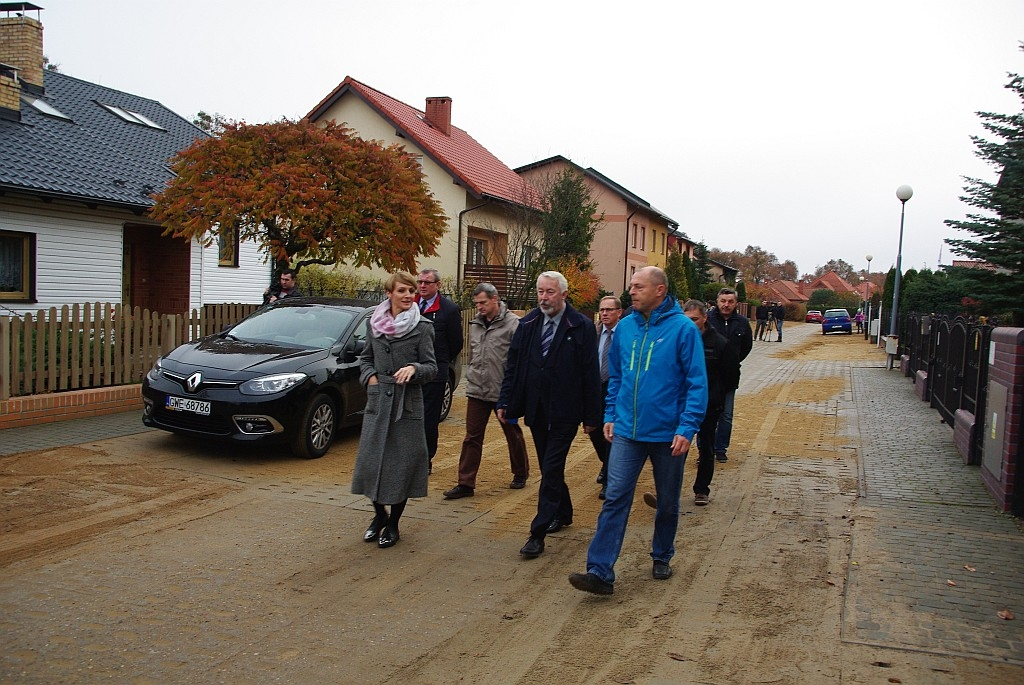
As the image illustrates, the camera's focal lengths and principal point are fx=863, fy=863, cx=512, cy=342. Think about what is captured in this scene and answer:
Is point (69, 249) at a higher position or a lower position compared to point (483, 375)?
higher

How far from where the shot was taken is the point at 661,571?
5430 millimetres

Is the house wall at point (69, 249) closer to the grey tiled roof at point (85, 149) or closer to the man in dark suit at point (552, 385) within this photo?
the grey tiled roof at point (85, 149)

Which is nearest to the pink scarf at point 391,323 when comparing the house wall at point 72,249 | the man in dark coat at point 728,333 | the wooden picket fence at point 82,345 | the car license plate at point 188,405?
the car license plate at point 188,405

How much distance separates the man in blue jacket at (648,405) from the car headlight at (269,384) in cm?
431

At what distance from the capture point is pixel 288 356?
29.4 ft

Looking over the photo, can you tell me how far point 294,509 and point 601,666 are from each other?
3.52 meters

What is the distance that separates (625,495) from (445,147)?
2808 cm

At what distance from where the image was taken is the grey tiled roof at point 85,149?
1742 centimetres

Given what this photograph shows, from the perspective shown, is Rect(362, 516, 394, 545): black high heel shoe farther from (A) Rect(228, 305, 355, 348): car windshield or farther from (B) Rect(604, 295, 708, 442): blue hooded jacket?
(A) Rect(228, 305, 355, 348): car windshield

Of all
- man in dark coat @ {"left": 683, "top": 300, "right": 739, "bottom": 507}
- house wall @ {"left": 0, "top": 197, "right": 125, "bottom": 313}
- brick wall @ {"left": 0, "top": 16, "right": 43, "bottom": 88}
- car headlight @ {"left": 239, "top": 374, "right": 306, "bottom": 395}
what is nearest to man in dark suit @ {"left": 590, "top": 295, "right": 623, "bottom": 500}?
man in dark coat @ {"left": 683, "top": 300, "right": 739, "bottom": 507}

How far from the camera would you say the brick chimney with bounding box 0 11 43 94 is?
20500 millimetres

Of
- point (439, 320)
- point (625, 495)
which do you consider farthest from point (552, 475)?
point (439, 320)

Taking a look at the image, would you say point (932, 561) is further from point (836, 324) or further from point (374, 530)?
point (836, 324)

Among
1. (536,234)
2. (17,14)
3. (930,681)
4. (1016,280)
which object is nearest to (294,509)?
(930,681)
